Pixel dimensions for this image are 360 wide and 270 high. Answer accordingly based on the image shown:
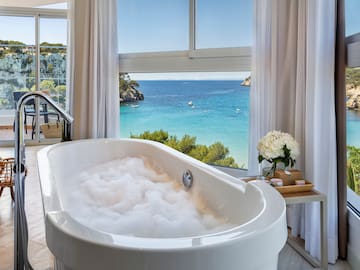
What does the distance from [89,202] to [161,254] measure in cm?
150

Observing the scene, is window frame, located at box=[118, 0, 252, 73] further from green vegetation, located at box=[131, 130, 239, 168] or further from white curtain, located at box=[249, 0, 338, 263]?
green vegetation, located at box=[131, 130, 239, 168]

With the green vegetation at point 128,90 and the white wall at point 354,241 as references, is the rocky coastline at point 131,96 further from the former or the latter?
the white wall at point 354,241

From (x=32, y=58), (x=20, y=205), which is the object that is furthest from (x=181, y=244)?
(x=32, y=58)

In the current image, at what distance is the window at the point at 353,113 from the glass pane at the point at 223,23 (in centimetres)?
93

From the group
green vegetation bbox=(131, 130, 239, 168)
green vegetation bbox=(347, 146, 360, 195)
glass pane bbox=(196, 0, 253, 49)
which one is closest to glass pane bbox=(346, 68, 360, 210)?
green vegetation bbox=(347, 146, 360, 195)

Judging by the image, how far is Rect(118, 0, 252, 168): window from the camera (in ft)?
10.5

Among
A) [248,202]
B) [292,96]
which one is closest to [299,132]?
[292,96]

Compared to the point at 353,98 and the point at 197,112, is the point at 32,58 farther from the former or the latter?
the point at 353,98

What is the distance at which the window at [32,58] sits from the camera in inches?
235

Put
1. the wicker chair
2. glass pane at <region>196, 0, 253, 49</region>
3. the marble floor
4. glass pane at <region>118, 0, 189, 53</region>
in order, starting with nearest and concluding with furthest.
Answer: the marble floor, the wicker chair, glass pane at <region>196, 0, 253, 49</region>, glass pane at <region>118, 0, 189, 53</region>

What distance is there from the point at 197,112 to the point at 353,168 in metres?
1.64

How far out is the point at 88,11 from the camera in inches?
145

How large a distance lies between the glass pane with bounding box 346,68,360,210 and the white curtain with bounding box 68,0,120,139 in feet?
7.46

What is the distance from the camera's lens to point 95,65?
3680 millimetres
